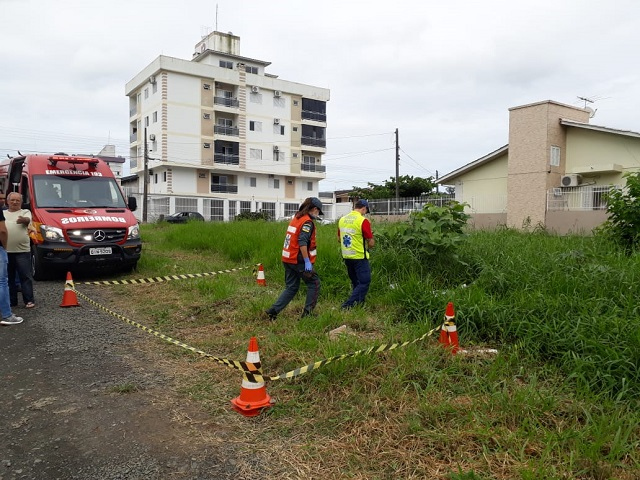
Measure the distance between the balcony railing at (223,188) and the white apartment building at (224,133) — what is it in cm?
9

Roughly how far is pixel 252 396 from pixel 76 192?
25.8 ft

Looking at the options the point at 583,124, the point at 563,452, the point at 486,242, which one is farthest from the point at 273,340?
the point at 583,124

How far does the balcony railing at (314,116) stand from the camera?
48.8 metres

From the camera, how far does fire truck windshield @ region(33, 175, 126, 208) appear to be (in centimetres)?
919

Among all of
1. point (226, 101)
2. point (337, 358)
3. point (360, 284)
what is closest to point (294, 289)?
point (360, 284)

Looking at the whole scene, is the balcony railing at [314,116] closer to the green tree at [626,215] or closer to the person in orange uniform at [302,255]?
the green tree at [626,215]

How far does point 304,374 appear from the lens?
13.2ft

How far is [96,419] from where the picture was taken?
11.3ft

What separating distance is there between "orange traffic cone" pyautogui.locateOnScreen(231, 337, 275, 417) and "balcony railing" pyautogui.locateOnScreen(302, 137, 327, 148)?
46.6 m

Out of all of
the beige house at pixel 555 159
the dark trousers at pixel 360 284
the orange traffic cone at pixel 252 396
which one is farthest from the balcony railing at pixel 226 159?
the orange traffic cone at pixel 252 396

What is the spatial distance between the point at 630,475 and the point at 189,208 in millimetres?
39894

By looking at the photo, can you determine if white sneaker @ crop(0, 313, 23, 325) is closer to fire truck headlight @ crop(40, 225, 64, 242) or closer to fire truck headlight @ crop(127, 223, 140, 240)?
fire truck headlight @ crop(40, 225, 64, 242)

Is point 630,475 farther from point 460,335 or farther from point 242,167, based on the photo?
point 242,167

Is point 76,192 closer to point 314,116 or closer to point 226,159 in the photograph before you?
point 226,159
